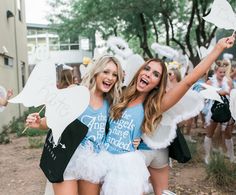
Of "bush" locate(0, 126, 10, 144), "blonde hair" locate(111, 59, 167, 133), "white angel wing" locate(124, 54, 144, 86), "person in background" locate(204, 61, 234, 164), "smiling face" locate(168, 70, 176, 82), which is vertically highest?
"white angel wing" locate(124, 54, 144, 86)

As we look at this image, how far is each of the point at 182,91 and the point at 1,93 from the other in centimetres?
212

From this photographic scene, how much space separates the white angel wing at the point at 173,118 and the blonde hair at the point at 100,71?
39cm

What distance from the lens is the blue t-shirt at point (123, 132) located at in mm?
2855

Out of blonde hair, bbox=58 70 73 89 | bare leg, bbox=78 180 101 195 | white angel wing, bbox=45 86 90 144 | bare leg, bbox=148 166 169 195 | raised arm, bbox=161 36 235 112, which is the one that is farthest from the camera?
blonde hair, bbox=58 70 73 89

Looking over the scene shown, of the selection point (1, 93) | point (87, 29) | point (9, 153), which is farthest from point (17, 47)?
point (1, 93)

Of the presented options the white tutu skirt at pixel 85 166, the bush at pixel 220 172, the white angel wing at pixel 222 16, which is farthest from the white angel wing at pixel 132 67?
the bush at pixel 220 172

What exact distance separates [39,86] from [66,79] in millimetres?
2520

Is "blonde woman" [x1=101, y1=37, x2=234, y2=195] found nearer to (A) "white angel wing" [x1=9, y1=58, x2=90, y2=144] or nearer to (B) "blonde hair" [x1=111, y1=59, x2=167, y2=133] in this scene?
(B) "blonde hair" [x1=111, y1=59, x2=167, y2=133]

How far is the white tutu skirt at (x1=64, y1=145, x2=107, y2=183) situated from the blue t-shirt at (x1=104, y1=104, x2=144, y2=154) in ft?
0.46

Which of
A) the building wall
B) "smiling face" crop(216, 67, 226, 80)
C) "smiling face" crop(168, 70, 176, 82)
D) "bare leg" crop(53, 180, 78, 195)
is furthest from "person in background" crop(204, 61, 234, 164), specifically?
the building wall

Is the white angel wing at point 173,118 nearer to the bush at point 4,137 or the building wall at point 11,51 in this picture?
the bush at point 4,137

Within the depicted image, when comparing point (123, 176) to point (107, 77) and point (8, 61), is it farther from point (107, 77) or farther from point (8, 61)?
point (8, 61)

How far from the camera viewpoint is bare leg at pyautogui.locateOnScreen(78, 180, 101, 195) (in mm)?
2820

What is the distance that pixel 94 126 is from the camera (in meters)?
2.79
